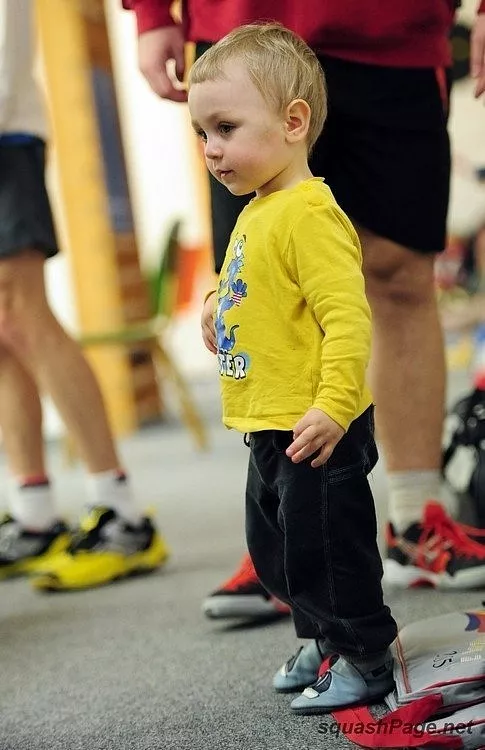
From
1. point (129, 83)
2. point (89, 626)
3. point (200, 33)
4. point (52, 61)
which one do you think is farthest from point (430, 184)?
point (129, 83)

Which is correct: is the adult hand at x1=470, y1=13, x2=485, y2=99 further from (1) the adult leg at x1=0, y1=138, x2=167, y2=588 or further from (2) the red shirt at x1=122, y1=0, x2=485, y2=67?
(1) the adult leg at x1=0, y1=138, x2=167, y2=588

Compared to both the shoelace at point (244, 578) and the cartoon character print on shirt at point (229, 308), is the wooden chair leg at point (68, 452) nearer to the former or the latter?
the shoelace at point (244, 578)

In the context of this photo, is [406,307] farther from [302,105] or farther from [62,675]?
[62,675]

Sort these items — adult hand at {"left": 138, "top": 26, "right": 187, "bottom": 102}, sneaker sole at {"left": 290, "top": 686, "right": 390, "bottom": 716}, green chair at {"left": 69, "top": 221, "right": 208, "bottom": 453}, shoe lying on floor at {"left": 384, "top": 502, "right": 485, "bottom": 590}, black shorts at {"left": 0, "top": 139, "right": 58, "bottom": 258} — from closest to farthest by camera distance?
sneaker sole at {"left": 290, "top": 686, "right": 390, "bottom": 716} < adult hand at {"left": 138, "top": 26, "right": 187, "bottom": 102} < shoe lying on floor at {"left": 384, "top": 502, "right": 485, "bottom": 590} < black shorts at {"left": 0, "top": 139, "right": 58, "bottom": 258} < green chair at {"left": 69, "top": 221, "right": 208, "bottom": 453}

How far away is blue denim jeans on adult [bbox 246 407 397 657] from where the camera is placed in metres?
1.05

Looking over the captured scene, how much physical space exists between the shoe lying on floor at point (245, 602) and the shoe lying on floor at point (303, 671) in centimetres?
27

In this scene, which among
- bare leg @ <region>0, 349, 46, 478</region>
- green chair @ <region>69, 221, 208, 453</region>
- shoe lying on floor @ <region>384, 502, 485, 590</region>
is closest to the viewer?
shoe lying on floor @ <region>384, 502, 485, 590</region>

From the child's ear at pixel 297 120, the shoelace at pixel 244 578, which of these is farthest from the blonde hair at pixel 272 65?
the shoelace at pixel 244 578

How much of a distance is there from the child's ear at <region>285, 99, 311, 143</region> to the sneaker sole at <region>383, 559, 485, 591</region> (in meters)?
0.76

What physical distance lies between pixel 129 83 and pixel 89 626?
4.86 meters

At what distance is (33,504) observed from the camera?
198 cm

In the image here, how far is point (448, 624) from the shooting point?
3.97 ft

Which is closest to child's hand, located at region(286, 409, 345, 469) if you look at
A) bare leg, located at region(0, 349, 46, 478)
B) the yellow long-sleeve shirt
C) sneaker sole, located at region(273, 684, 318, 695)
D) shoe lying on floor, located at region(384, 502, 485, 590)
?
the yellow long-sleeve shirt

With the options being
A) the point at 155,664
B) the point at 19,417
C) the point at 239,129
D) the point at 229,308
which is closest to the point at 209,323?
the point at 229,308
